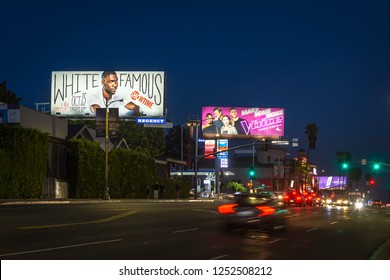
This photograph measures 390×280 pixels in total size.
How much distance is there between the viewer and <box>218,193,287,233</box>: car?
69.0ft

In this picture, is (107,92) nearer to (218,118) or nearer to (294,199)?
(294,199)

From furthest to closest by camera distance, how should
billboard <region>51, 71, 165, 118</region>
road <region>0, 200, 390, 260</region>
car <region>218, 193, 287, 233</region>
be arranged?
billboard <region>51, 71, 165, 118</region> → car <region>218, 193, 287, 233</region> → road <region>0, 200, 390, 260</region>

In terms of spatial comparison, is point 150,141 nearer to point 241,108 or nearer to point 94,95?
point 241,108

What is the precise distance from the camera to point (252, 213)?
20984mm

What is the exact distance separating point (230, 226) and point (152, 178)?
4081 cm

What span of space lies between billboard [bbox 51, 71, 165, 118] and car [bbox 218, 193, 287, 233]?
44.4 metres

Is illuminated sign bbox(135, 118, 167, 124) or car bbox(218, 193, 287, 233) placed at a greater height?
illuminated sign bbox(135, 118, 167, 124)

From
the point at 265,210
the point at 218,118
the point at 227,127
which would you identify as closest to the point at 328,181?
the point at 227,127

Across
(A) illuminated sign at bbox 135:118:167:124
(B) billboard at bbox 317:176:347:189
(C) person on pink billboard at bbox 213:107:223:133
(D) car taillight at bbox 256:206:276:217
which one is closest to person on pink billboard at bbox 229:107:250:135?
(C) person on pink billboard at bbox 213:107:223:133

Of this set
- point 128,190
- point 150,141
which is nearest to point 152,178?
point 128,190

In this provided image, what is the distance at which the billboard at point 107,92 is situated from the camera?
65.6 meters

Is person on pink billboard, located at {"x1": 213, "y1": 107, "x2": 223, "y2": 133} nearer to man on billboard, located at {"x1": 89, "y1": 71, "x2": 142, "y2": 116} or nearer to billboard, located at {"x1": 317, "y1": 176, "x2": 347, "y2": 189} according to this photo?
man on billboard, located at {"x1": 89, "y1": 71, "x2": 142, "y2": 116}

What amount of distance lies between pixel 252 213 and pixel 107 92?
156ft

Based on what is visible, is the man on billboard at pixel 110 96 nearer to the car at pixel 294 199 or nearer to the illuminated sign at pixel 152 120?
the illuminated sign at pixel 152 120
